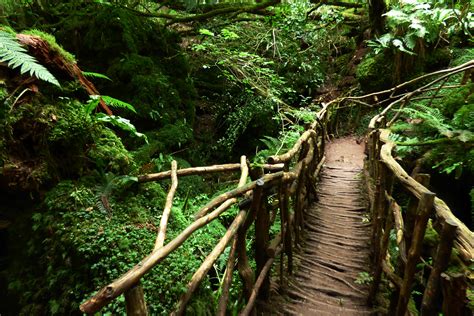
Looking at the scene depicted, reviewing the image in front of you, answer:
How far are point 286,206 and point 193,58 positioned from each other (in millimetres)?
6339

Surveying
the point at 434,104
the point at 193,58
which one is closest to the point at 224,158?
the point at 193,58

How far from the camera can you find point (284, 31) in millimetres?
9102

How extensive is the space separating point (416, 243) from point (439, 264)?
12.4 inches

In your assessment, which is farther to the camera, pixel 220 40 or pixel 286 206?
pixel 220 40

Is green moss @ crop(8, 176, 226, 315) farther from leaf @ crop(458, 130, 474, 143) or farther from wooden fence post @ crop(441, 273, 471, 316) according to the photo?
leaf @ crop(458, 130, 474, 143)

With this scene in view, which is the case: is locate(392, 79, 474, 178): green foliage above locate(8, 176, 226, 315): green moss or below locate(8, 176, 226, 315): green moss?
above

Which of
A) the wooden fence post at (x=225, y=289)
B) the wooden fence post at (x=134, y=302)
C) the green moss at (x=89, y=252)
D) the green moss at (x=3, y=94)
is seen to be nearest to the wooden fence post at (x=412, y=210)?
the wooden fence post at (x=225, y=289)

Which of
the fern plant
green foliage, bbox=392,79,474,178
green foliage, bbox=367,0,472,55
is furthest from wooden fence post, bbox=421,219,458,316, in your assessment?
green foliage, bbox=367,0,472,55

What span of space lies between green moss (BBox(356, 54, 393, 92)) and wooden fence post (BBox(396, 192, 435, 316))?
910 cm

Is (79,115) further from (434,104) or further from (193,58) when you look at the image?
(434,104)

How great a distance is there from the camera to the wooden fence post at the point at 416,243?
210cm

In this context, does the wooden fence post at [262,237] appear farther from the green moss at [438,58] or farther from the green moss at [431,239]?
the green moss at [438,58]

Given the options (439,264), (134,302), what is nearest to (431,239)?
(439,264)

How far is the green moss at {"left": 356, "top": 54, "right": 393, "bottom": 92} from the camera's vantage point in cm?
1005
